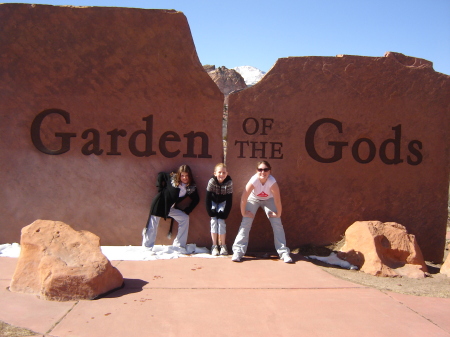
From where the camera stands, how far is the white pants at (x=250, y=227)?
5.71 m

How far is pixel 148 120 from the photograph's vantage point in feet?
20.3

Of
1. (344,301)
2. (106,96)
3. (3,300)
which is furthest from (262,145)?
(3,300)

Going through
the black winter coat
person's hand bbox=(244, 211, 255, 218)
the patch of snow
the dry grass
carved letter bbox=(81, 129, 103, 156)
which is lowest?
the dry grass

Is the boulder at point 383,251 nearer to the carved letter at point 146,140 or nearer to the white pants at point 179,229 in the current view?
the white pants at point 179,229

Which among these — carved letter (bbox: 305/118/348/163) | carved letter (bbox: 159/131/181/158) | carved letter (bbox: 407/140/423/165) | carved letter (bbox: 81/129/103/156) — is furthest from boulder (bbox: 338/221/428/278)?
carved letter (bbox: 81/129/103/156)

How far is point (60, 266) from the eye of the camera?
4.02 m

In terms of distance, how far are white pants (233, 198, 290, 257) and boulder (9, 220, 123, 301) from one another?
5.95 feet

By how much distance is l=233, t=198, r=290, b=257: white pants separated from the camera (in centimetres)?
571

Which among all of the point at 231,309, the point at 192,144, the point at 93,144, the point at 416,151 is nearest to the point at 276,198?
the point at 192,144

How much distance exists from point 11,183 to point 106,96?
1772mm

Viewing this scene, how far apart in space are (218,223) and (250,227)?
0.44 meters

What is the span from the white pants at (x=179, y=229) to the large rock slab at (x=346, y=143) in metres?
0.66

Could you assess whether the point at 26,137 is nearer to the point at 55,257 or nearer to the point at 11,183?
the point at 11,183

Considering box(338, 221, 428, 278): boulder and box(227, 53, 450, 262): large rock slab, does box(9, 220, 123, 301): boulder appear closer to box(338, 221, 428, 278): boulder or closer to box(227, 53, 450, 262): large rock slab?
box(227, 53, 450, 262): large rock slab
